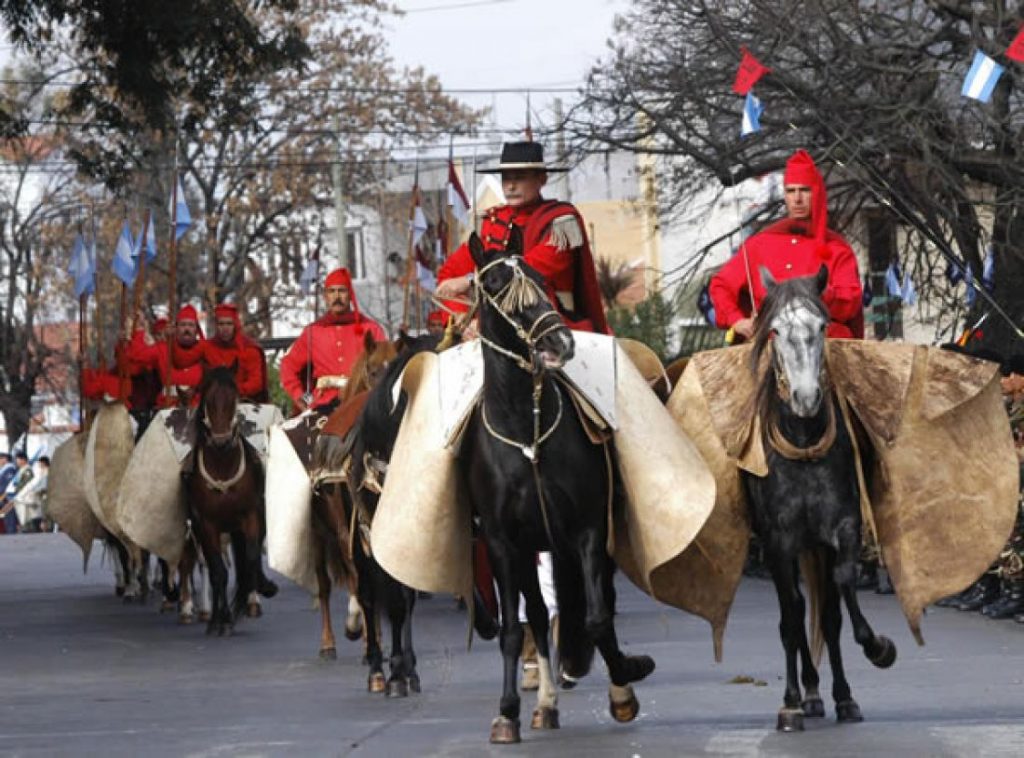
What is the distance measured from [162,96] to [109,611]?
16.1 feet

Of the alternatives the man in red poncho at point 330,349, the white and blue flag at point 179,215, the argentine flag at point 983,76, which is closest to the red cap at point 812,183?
the man in red poncho at point 330,349

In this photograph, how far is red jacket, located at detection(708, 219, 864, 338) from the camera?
41.3 ft

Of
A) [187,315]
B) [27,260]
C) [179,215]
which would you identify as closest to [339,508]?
[187,315]

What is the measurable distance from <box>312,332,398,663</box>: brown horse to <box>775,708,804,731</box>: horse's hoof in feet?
16.4

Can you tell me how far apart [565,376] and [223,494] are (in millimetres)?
9127

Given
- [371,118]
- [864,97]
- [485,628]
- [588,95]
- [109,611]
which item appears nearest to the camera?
[485,628]

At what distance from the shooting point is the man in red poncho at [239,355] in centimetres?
2178

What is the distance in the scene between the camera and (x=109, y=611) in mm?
23281

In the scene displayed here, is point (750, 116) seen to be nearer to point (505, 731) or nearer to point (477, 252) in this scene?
point (477, 252)

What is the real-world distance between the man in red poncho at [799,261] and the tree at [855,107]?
9252mm

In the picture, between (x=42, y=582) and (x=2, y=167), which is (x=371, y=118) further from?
(x=42, y=582)

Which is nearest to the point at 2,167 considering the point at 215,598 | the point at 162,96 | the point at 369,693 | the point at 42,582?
the point at 42,582

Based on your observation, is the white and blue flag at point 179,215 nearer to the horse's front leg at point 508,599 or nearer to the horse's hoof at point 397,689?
the horse's hoof at point 397,689

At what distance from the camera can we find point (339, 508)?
16.4 metres
